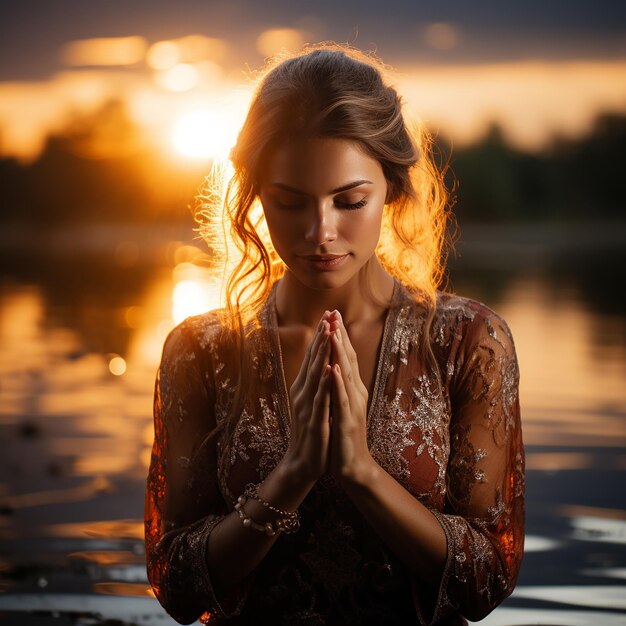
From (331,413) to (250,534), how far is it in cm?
33

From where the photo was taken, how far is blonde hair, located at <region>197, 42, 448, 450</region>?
8.46ft

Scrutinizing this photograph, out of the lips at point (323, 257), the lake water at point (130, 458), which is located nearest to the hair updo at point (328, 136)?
the lips at point (323, 257)

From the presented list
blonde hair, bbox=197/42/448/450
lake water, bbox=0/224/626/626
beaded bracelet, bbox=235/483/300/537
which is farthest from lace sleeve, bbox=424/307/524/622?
lake water, bbox=0/224/626/626

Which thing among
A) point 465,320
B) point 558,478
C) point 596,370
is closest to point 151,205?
point 596,370

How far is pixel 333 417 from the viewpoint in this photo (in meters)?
2.39

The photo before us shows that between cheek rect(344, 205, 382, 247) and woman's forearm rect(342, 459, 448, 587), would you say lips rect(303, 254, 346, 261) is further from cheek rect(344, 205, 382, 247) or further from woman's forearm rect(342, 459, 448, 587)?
woman's forearm rect(342, 459, 448, 587)

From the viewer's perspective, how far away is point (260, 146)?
2590mm

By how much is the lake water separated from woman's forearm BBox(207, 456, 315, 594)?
152 cm

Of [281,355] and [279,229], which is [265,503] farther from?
[279,229]

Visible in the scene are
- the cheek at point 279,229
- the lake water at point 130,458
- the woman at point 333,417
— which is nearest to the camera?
the woman at point 333,417

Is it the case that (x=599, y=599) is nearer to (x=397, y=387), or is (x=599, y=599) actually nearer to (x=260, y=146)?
(x=397, y=387)

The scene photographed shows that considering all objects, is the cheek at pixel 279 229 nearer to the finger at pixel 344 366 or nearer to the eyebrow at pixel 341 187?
the eyebrow at pixel 341 187

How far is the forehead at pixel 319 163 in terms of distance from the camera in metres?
2.53

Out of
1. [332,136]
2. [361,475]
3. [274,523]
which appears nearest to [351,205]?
[332,136]
